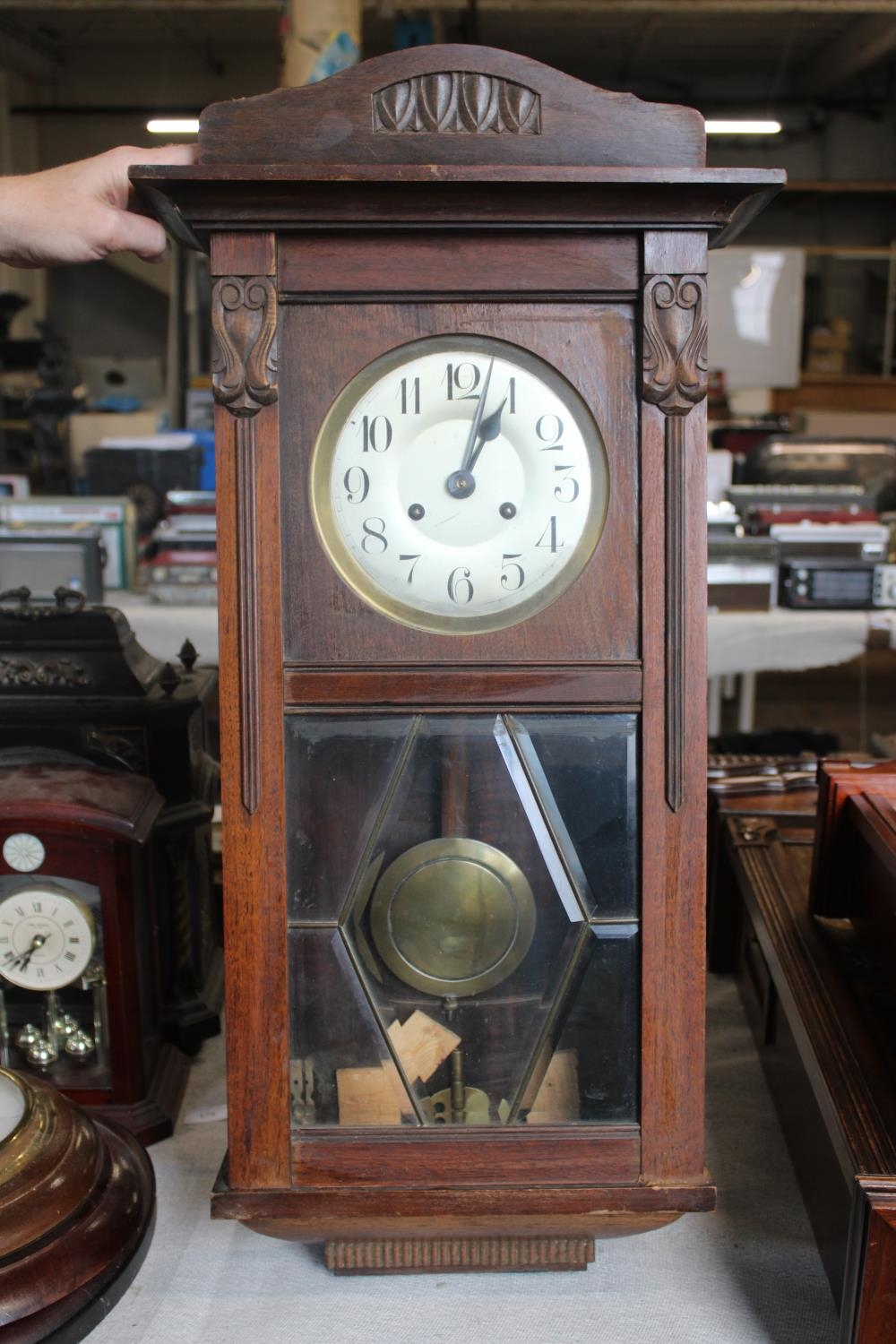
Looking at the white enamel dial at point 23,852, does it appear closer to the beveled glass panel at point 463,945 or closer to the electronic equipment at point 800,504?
the beveled glass panel at point 463,945

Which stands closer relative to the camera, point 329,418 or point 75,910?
point 329,418

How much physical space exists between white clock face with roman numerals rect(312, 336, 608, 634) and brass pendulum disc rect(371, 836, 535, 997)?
17 cm

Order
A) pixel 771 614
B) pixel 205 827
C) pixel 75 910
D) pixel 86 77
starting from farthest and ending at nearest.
→ 1. pixel 86 77
2. pixel 771 614
3. pixel 205 827
4. pixel 75 910

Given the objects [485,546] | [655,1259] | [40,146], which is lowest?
[655,1259]

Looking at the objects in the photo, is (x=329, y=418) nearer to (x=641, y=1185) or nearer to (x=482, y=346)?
(x=482, y=346)

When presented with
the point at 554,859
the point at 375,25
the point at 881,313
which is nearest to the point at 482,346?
the point at 554,859

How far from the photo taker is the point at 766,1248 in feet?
3.03

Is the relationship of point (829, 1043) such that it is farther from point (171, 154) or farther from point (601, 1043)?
point (171, 154)

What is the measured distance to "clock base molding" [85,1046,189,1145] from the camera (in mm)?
1047

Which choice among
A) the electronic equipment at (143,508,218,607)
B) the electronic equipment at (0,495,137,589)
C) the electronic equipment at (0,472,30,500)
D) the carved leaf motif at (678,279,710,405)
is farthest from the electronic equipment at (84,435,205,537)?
the carved leaf motif at (678,279,710,405)

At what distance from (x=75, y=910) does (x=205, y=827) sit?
0.24 metres

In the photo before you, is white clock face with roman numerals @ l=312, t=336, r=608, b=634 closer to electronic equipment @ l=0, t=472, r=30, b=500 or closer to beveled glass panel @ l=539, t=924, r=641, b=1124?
beveled glass panel @ l=539, t=924, r=641, b=1124

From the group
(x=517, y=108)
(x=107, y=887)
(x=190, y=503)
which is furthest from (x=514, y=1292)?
(x=190, y=503)

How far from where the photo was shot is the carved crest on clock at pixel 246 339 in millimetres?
810
